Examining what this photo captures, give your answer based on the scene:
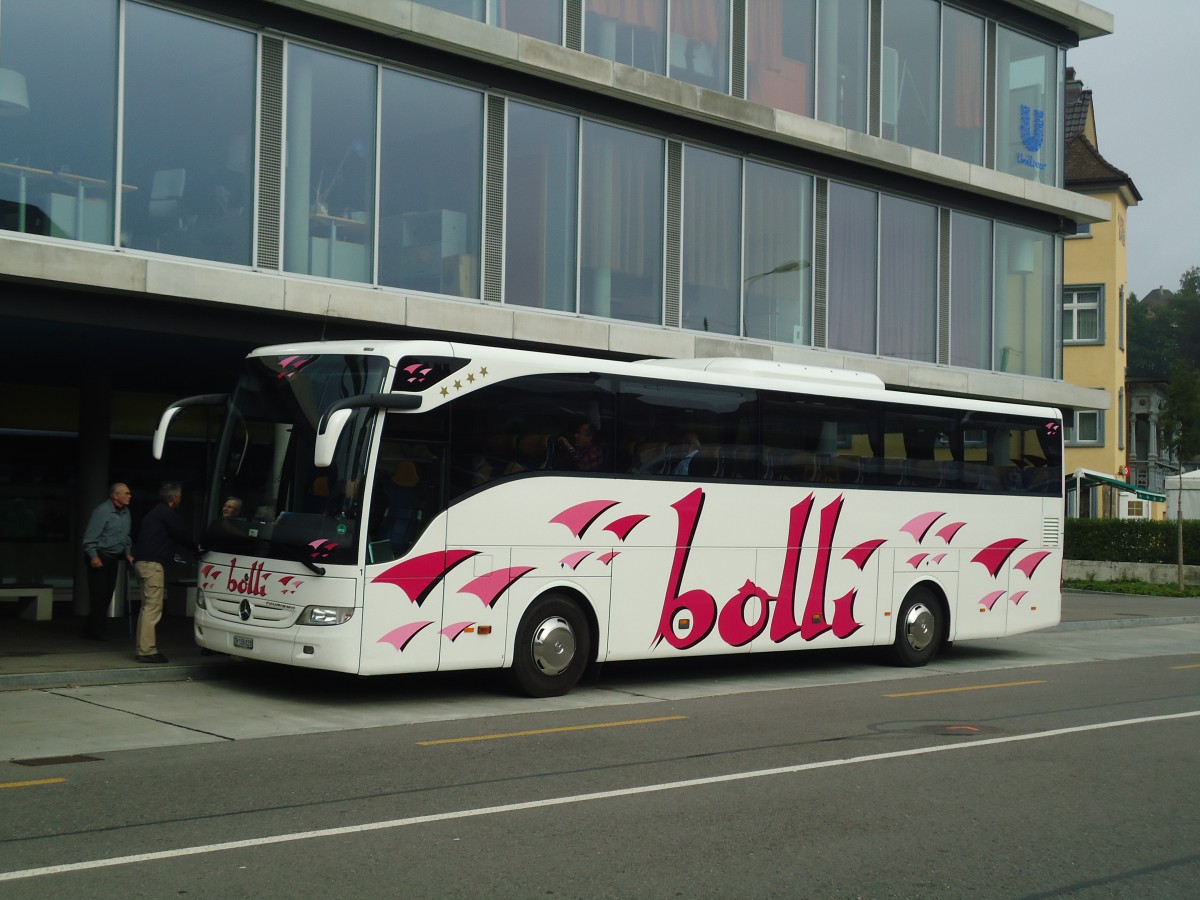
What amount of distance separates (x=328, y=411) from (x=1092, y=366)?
154 feet

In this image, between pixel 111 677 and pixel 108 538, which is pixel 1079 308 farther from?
pixel 111 677

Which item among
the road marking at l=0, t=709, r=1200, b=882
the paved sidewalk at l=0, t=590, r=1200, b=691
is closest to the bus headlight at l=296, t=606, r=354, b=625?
the paved sidewalk at l=0, t=590, r=1200, b=691

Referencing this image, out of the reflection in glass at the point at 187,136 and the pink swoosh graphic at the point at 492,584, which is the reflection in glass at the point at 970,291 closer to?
the reflection in glass at the point at 187,136

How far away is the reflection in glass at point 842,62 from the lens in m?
23.7

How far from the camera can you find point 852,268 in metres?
24.4

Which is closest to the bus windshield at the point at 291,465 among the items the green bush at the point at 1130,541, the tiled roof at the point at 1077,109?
the green bush at the point at 1130,541

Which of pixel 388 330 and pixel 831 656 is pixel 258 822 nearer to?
pixel 388 330

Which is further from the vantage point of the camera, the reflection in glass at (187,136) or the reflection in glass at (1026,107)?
the reflection in glass at (1026,107)

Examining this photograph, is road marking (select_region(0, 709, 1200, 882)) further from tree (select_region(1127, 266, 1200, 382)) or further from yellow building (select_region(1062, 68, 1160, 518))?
tree (select_region(1127, 266, 1200, 382))

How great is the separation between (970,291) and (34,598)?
1828 cm

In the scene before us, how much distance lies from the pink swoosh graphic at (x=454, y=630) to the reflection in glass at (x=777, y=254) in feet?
36.2

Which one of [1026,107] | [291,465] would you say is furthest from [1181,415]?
[291,465]

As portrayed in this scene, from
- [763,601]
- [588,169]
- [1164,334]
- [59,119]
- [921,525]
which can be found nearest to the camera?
[59,119]

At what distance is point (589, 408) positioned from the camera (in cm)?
1359
